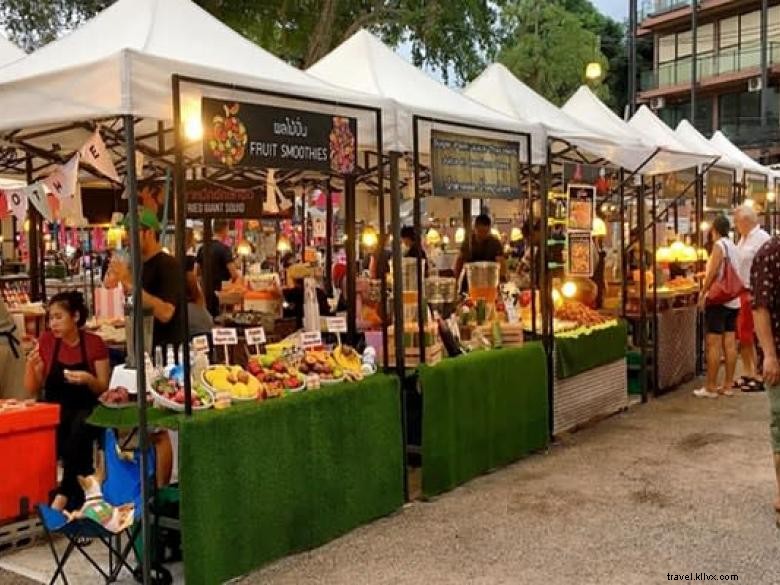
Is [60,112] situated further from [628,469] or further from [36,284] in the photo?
[36,284]

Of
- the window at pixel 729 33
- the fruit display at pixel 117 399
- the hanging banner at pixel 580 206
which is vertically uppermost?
the window at pixel 729 33

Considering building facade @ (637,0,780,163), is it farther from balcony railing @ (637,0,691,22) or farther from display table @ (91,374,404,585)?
display table @ (91,374,404,585)

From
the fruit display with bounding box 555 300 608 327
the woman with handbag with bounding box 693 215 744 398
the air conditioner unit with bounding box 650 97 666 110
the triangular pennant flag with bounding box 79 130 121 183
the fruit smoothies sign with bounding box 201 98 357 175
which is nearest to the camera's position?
the fruit smoothies sign with bounding box 201 98 357 175

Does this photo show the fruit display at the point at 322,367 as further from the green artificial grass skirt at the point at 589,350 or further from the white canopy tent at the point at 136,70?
the green artificial grass skirt at the point at 589,350

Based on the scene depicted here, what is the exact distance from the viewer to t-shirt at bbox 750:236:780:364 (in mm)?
5402

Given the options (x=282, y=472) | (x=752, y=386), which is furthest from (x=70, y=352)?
(x=752, y=386)

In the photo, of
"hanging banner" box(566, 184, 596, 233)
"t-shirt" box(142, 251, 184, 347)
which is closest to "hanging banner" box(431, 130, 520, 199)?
"hanging banner" box(566, 184, 596, 233)

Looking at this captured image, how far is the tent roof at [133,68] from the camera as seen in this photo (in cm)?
448

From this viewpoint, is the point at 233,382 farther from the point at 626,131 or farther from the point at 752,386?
the point at 752,386

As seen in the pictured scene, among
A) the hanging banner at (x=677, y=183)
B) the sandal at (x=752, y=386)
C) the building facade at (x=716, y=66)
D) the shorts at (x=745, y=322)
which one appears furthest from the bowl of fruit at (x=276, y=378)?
the building facade at (x=716, y=66)

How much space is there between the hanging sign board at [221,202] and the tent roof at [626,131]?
140 inches

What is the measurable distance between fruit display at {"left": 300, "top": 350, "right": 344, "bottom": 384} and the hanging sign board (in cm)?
369

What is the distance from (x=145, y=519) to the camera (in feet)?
14.9

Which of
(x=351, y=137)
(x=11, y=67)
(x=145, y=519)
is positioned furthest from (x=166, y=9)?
(x=145, y=519)
